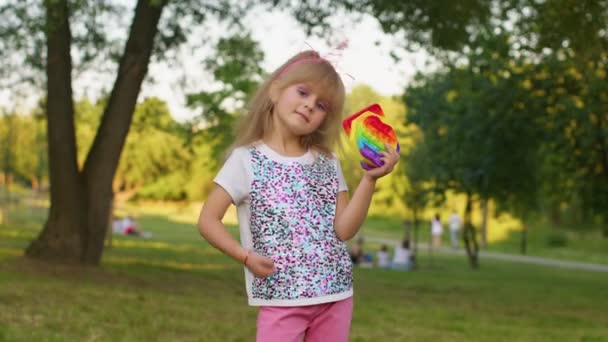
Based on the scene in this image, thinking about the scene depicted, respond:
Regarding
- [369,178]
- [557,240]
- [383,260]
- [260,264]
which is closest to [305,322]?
[260,264]

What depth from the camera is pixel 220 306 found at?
36.6 feet

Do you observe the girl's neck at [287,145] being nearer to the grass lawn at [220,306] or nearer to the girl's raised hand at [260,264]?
the girl's raised hand at [260,264]

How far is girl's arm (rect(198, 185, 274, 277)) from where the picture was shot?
3434 millimetres

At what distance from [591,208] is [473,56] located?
737 centimetres

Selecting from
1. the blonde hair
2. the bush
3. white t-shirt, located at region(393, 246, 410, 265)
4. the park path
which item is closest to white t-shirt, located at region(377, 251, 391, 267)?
white t-shirt, located at region(393, 246, 410, 265)

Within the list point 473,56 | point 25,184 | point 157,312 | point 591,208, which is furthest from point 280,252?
point 25,184

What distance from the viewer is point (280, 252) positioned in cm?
347

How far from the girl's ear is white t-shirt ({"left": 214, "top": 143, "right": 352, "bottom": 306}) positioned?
199mm

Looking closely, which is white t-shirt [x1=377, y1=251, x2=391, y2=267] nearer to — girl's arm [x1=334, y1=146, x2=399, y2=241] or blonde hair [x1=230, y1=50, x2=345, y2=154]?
blonde hair [x1=230, y1=50, x2=345, y2=154]

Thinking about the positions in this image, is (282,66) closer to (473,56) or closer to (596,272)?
(473,56)

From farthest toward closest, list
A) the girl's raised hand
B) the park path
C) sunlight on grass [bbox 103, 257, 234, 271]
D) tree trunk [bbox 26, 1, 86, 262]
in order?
the park path, sunlight on grass [bbox 103, 257, 234, 271], tree trunk [bbox 26, 1, 86, 262], the girl's raised hand

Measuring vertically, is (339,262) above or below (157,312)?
above

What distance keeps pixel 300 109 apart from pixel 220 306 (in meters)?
7.85

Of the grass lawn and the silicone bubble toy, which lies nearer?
the silicone bubble toy
